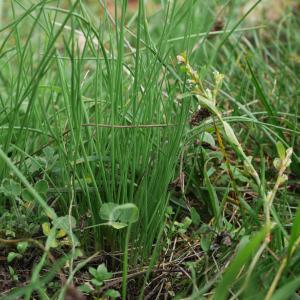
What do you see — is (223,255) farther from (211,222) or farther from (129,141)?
(129,141)

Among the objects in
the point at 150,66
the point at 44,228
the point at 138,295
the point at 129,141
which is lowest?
the point at 138,295

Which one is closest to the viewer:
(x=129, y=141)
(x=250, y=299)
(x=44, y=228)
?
(x=250, y=299)

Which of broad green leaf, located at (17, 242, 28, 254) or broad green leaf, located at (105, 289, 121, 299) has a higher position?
broad green leaf, located at (17, 242, 28, 254)

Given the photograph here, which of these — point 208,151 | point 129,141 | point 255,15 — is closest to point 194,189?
point 208,151

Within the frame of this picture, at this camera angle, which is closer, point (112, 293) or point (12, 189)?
point (112, 293)

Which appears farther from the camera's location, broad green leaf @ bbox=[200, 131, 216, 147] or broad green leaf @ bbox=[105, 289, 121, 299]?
broad green leaf @ bbox=[200, 131, 216, 147]

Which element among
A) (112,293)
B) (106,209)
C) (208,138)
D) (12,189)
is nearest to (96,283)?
(112,293)

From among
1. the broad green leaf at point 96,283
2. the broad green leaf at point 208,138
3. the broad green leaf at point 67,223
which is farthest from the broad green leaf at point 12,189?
the broad green leaf at point 208,138

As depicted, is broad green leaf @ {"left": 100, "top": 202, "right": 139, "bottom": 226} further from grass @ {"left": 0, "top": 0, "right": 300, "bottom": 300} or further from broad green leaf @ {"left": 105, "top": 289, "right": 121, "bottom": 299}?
broad green leaf @ {"left": 105, "top": 289, "right": 121, "bottom": 299}

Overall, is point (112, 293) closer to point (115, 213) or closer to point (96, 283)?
point (96, 283)

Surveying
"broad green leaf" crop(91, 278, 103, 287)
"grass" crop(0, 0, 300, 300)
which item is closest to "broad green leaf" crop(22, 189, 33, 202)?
"grass" crop(0, 0, 300, 300)

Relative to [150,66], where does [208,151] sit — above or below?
below
